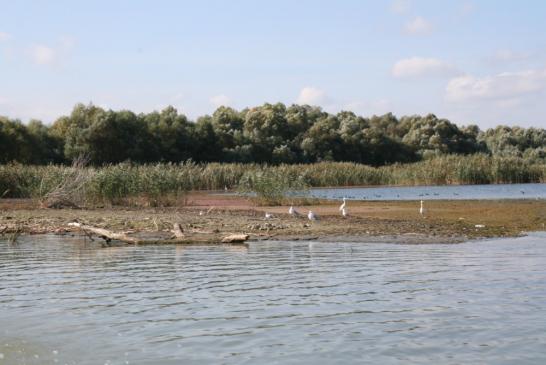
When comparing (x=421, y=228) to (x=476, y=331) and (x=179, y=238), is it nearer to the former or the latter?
(x=179, y=238)

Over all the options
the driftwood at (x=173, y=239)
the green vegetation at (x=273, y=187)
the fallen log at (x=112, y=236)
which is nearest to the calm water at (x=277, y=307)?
the driftwood at (x=173, y=239)

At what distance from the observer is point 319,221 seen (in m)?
27.8

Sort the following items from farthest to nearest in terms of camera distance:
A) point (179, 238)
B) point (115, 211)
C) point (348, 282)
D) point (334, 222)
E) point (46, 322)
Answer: point (115, 211)
point (334, 222)
point (179, 238)
point (348, 282)
point (46, 322)

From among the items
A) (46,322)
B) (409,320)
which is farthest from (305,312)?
(46,322)

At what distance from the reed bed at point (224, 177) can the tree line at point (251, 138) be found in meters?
13.1

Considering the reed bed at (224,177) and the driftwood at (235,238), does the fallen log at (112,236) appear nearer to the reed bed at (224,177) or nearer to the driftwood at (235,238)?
the driftwood at (235,238)

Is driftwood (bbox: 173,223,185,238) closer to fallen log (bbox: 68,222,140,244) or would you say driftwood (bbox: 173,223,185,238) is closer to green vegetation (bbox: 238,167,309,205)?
fallen log (bbox: 68,222,140,244)

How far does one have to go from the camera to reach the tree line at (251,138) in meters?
72.6

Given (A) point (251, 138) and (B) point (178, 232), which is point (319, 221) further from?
(A) point (251, 138)

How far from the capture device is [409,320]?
1136 cm

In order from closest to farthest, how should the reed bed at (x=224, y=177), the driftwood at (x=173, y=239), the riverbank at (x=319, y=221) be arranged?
1. the driftwood at (x=173, y=239)
2. the riverbank at (x=319, y=221)
3. the reed bed at (x=224, y=177)

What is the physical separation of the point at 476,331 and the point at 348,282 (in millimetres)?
4222

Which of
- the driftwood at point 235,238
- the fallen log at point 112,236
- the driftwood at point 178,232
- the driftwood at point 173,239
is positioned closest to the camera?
the driftwood at point 235,238

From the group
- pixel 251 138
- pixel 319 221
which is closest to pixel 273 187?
pixel 319 221
